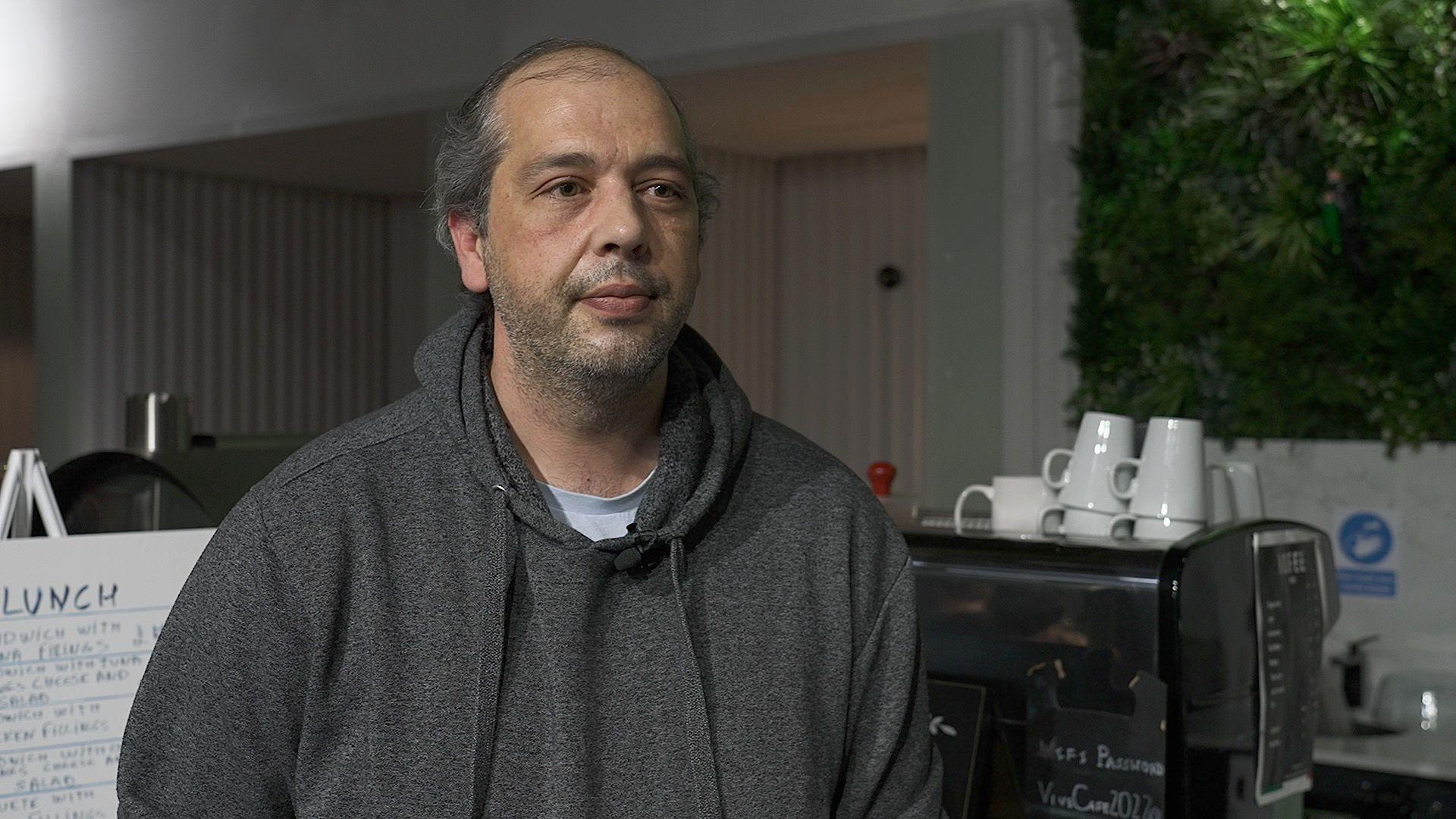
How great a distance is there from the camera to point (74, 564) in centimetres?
174

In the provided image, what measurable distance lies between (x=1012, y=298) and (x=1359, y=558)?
1059mm

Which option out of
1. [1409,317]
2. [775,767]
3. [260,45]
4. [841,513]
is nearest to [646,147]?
[841,513]

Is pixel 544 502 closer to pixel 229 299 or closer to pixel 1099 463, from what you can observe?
pixel 1099 463

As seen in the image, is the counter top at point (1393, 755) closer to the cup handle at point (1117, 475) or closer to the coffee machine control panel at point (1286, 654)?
the coffee machine control panel at point (1286, 654)

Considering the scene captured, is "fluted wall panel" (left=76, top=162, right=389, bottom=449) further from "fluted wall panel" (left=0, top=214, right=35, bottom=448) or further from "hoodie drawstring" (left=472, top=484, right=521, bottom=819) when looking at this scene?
"hoodie drawstring" (left=472, top=484, right=521, bottom=819)

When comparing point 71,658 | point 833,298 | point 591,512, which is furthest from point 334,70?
point 591,512

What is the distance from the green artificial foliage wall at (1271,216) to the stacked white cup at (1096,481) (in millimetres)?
1550

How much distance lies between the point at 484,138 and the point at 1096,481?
0.90 metres

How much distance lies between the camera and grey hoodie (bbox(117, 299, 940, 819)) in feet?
3.80

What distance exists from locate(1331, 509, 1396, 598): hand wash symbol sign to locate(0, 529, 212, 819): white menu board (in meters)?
2.48

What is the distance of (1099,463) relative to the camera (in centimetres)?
182

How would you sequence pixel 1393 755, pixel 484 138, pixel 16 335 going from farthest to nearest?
pixel 16 335
pixel 1393 755
pixel 484 138

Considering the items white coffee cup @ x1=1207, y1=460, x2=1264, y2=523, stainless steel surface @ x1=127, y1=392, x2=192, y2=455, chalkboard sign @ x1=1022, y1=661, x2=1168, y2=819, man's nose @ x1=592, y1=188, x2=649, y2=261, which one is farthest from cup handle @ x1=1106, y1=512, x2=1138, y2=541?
stainless steel surface @ x1=127, y1=392, x2=192, y2=455

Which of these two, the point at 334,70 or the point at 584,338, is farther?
the point at 334,70
